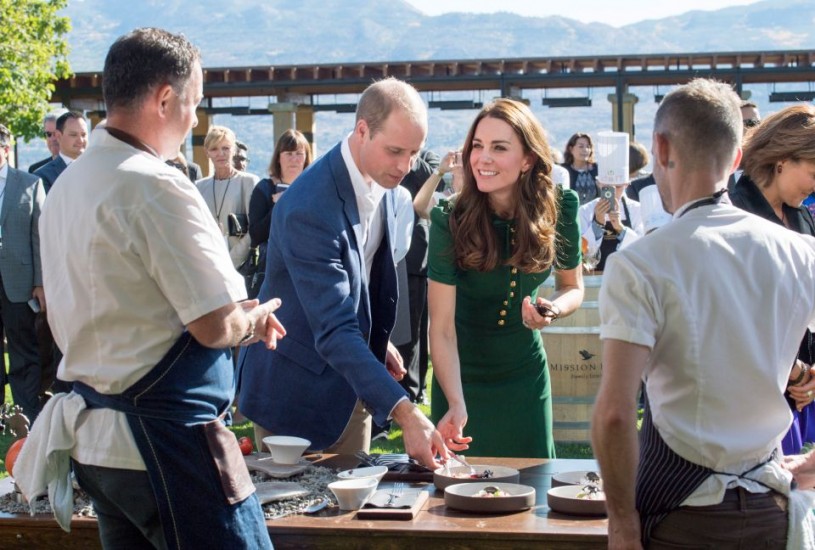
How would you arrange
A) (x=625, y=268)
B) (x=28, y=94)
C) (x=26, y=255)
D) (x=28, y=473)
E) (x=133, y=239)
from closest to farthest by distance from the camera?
1. (x=625, y=268)
2. (x=133, y=239)
3. (x=28, y=473)
4. (x=26, y=255)
5. (x=28, y=94)

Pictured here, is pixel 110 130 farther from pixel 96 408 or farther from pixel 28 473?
pixel 28 473

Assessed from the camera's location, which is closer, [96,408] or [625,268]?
[625,268]

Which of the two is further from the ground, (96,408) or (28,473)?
(96,408)

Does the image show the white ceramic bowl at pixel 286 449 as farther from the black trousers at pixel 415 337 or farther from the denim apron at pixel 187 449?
the black trousers at pixel 415 337

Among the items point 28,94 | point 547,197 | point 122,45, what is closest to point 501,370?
point 547,197

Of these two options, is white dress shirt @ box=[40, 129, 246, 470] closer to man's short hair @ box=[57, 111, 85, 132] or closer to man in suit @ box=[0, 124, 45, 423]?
man in suit @ box=[0, 124, 45, 423]

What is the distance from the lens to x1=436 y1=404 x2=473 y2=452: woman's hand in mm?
3067

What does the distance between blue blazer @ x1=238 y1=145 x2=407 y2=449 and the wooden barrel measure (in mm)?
2859

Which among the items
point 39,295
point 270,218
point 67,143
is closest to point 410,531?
point 270,218

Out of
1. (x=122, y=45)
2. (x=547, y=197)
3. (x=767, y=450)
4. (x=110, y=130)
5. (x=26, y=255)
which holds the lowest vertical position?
(x=26, y=255)

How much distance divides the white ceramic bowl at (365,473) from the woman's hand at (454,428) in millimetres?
237

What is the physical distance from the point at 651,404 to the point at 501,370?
160 centimetres

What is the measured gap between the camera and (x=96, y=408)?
218 centimetres

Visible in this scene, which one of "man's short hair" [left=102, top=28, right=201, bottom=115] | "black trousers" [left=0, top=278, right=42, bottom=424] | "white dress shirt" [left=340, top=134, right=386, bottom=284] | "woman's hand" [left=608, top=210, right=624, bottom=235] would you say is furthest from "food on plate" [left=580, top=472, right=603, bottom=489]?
"black trousers" [left=0, top=278, right=42, bottom=424]
